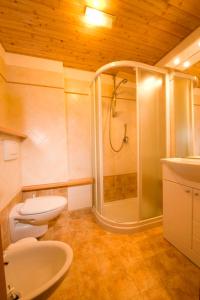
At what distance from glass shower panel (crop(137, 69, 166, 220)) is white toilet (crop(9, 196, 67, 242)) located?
1024mm

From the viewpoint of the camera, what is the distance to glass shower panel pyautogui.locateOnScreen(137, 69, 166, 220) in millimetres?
1690

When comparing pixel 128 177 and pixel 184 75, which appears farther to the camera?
pixel 128 177

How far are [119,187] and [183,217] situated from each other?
4.06 ft

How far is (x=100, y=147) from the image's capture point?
1.87 meters

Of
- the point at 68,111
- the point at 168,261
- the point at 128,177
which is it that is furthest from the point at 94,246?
the point at 68,111

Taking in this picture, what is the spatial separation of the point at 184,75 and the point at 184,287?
213 centimetres

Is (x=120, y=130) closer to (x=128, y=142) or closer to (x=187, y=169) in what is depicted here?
(x=128, y=142)

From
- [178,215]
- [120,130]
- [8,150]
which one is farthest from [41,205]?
[120,130]

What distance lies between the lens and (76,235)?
5.52ft

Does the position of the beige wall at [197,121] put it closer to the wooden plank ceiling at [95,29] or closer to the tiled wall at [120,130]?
the wooden plank ceiling at [95,29]

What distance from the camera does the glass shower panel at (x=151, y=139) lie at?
169 cm

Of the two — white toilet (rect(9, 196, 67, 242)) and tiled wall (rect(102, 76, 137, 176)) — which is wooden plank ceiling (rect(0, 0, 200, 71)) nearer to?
tiled wall (rect(102, 76, 137, 176))

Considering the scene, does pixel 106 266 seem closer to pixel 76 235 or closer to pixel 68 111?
pixel 76 235

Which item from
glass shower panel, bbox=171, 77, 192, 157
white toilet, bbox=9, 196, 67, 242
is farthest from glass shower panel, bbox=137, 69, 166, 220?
white toilet, bbox=9, 196, 67, 242
